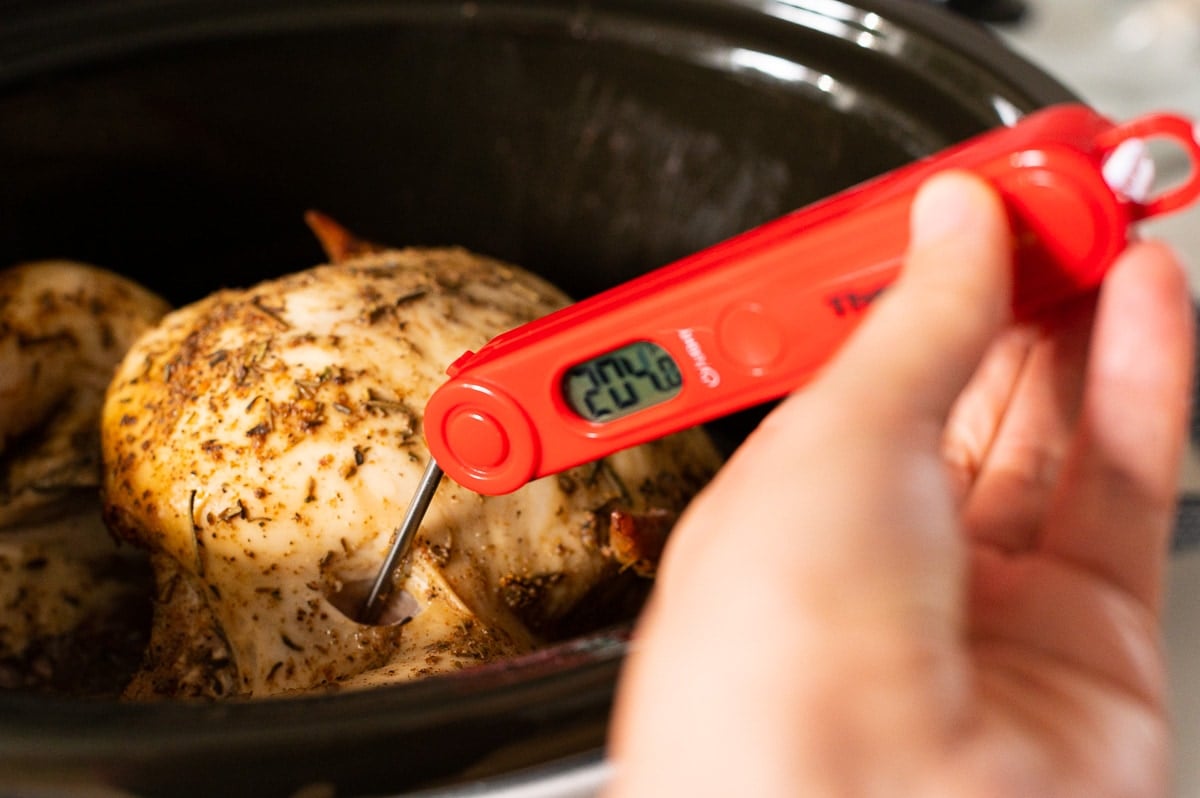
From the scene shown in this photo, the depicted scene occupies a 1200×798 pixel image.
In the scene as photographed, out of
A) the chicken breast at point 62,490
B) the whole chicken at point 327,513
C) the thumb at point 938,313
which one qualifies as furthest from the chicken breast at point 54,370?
the thumb at point 938,313

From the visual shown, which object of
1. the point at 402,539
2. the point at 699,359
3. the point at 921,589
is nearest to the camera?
the point at 921,589

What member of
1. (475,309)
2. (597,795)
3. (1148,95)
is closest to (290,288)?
(475,309)

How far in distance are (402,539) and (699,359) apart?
280 millimetres

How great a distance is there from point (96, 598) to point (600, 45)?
Answer: 683 millimetres

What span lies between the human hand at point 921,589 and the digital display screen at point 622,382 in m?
0.07

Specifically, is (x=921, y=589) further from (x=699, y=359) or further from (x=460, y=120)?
(x=460, y=120)

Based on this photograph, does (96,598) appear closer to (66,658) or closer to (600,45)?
(66,658)

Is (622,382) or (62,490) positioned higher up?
(622,382)

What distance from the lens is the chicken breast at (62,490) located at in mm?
824

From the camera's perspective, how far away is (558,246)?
1.09 m

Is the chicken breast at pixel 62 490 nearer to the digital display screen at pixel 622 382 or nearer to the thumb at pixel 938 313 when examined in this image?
the digital display screen at pixel 622 382

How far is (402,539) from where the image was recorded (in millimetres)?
692

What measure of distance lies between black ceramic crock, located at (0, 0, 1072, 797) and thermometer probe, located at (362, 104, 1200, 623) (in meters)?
0.40

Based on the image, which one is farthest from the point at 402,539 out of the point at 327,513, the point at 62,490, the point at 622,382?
the point at 62,490
